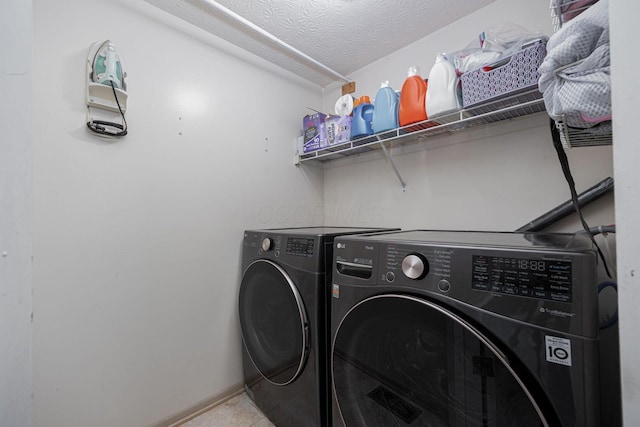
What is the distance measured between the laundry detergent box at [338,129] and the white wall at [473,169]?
1.14ft

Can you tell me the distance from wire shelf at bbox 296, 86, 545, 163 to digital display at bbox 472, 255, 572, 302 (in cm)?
Answer: 80

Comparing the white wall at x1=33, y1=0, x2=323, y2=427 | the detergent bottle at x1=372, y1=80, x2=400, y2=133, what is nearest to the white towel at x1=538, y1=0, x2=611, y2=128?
the detergent bottle at x1=372, y1=80, x2=400, y2=133

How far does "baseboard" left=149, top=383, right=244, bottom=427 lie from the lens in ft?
4.47

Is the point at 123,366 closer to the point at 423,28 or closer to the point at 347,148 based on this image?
the point at 347,148

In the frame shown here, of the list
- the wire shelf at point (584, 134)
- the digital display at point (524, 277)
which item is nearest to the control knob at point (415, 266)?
the digital display at point (524, 277)

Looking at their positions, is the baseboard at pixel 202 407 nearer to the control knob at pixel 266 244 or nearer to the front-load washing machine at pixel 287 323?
the front-load washing machine at pixel 287 323

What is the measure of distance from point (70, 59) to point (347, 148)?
145 cm

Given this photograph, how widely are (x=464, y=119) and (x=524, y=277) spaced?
2.94 feet

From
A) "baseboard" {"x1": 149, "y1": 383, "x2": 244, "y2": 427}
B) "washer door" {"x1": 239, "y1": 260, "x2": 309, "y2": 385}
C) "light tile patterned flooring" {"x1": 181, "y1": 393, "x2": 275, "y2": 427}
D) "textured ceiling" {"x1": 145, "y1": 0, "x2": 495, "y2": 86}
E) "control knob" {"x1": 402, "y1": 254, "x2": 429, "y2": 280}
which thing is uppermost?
"textured ceiling" {"x1": 145, "y1": 0, "x2": 495, "y2": 86}

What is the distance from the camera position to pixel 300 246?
3.93 ft

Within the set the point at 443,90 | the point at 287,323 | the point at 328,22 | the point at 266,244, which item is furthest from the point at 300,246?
the point at 328,22

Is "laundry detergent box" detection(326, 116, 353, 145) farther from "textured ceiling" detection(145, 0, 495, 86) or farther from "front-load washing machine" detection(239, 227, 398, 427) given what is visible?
"front-load washing machine" detection(239, 227, 398, 427)

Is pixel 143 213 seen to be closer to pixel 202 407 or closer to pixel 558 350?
pixel 202 407

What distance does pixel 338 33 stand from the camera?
1567 millimetres
